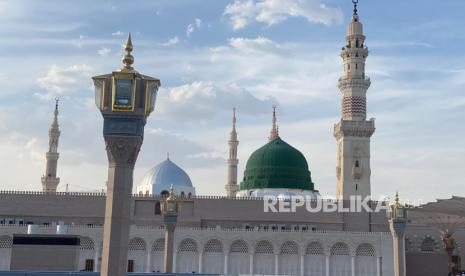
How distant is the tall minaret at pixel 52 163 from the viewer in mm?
55938

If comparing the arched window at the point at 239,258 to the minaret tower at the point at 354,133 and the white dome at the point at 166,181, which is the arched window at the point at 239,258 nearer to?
the white dome at the point at 166,181

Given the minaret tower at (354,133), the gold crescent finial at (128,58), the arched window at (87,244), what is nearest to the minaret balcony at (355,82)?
the minaret tower at (354,133)

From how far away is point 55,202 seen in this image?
4350 cm

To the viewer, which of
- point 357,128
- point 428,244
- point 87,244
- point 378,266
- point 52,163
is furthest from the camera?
point 52,163

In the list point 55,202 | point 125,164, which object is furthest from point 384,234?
point 125,164

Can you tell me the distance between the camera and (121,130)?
48.4 feet

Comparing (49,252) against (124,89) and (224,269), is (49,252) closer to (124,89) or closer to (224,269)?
(124,89)

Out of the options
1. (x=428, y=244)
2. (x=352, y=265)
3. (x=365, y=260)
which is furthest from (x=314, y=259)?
(x=428, y=244)

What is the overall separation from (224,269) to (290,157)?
53.1ft

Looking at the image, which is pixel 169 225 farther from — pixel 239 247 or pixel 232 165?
pixel 232 165

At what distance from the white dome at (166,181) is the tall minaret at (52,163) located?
9703mm

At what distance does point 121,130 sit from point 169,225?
16.3 m

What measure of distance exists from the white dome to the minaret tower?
13207mm

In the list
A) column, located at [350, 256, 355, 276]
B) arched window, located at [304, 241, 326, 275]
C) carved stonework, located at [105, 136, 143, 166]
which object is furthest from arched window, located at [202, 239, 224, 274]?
carved stonework, located at [105, 136, 143, 166]
